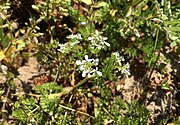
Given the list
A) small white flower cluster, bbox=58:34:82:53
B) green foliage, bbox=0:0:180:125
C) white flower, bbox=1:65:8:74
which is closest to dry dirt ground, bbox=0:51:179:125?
green foliage, bbox=0:0:180:125

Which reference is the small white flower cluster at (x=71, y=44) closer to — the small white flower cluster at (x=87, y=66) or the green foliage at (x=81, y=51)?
the green foliage at (x=81, y=51)

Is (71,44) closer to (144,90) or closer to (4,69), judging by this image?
(4,69)

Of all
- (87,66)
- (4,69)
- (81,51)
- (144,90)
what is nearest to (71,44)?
(81,51)

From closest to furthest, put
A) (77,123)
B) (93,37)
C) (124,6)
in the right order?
(93,37)
(77,123)
(124,6)

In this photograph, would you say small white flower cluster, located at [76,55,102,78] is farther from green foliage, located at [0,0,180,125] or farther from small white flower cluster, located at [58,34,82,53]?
small white flower cluster, located at [58,34,82,53]

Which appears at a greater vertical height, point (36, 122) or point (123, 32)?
point (123, 32)

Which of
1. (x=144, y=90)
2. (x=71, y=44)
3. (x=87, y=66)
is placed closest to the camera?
(x=87, y=66)

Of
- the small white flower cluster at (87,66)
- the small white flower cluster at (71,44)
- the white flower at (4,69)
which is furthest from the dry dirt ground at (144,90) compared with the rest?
the small white flower cluster at (87,66)

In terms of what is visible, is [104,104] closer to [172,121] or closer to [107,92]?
[107,92]

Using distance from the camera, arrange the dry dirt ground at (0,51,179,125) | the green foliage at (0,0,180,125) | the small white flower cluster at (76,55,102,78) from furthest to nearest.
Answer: the dry dirt ground at (0,51,179,125) → the green foliage at (0,0,180,125) → the small white flower cluster at (76,55,102,78)

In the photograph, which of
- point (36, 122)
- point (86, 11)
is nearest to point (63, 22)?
point (86, 11)

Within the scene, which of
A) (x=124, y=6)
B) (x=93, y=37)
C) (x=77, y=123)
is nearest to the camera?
(x=93, y=37)
